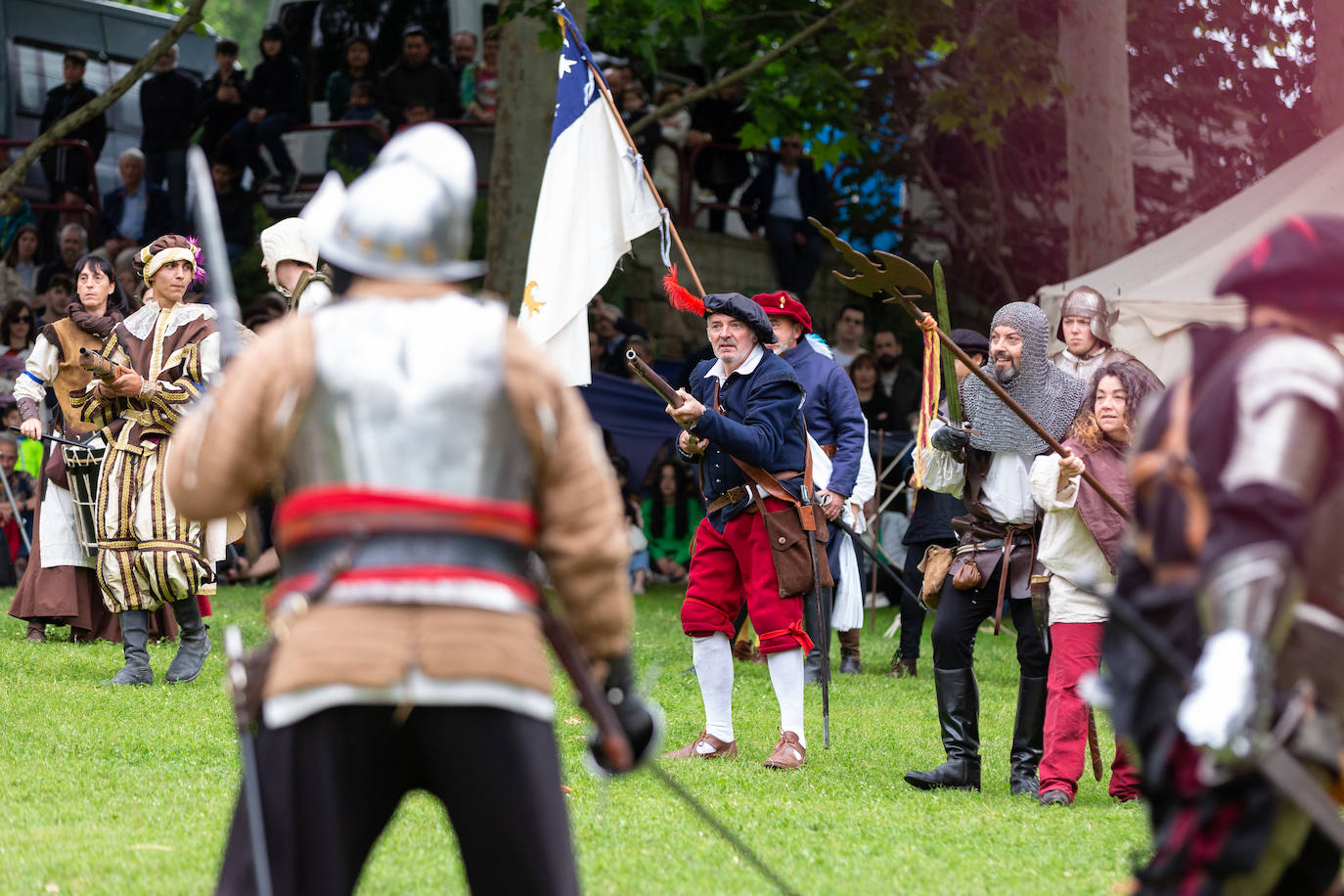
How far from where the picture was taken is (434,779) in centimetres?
317

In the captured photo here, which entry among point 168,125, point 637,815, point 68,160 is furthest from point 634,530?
point 637,815

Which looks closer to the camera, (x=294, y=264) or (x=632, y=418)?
(x=294, y=264)

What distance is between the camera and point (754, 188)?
55.6 ft

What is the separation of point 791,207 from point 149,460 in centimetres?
944

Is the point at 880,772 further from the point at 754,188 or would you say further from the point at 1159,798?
the point at 754,188

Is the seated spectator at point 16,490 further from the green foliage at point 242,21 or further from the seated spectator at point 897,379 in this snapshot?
the green foliage at point 242,21

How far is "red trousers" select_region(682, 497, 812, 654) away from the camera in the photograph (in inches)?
291

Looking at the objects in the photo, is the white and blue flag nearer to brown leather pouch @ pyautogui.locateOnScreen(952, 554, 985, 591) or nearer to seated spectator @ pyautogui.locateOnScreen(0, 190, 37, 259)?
brown leather pouch @ pyautogui.locateOnScreen(952, 554, 985, 591)

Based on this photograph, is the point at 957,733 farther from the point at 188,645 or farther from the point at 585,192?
the point at 188,645

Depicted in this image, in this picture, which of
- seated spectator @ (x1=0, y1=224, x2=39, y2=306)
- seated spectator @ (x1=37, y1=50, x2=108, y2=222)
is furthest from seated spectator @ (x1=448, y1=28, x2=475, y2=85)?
seated spectator @ (x1=0, y1=224, x2=39, y2=306)

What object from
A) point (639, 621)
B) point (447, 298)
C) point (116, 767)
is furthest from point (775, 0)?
point (447, 298)

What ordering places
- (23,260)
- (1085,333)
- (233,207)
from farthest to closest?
(23,260) → (233,207) → (1085,333)

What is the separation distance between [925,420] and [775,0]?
30.7ft

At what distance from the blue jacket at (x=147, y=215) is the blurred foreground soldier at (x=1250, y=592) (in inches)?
522
